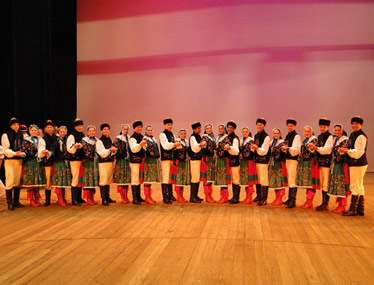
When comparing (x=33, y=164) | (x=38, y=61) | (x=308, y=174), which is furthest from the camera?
(x=38, y=61)

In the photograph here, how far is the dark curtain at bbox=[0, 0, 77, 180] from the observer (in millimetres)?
7328

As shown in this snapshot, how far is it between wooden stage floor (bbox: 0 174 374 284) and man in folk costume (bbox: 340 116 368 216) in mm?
193

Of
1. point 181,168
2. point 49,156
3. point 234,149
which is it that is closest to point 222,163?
point 234,149

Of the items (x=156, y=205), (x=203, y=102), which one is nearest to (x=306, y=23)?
(x=203, y=102)

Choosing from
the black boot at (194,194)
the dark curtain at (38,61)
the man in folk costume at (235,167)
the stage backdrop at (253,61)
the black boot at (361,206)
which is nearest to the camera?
the black boot at (361,206)

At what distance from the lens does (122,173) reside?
207 inches

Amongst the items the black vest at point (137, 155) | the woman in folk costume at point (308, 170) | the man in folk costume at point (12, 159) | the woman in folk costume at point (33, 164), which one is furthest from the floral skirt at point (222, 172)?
the man in folk costume at point (12, 159)

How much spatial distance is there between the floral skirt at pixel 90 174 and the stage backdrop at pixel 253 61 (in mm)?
3248

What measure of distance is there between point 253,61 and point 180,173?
12.4ft

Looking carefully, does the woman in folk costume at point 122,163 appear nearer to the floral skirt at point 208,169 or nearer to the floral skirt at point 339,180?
the floral skirt at point 208,169

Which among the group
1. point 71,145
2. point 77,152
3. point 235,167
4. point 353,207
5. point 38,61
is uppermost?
point 38,61

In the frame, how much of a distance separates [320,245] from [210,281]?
4.24 feet

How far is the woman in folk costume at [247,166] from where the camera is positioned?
516 cm

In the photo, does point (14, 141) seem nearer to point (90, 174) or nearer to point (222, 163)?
point (90, 174)
